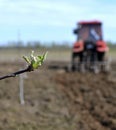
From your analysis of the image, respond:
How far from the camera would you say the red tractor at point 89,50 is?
89.6 feet

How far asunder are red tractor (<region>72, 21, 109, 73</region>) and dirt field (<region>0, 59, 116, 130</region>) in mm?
5234

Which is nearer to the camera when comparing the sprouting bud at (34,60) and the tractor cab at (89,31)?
the sprouting bud at (34,60)

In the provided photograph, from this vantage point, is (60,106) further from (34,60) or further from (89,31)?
(89,31)

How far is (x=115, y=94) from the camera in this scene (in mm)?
18000

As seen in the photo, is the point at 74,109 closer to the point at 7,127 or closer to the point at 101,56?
the point at 7,127

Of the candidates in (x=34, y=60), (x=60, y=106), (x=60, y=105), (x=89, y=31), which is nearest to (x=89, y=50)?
(x=89, y=31)

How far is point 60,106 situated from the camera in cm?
1524

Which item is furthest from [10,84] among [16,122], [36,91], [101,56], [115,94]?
[101,56]

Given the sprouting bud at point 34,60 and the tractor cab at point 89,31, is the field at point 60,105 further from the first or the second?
the sprouting bud at point 34,60

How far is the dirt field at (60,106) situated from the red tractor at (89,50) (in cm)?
523

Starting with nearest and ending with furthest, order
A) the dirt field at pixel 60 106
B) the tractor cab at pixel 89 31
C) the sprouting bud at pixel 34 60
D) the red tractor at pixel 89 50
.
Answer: the sprouting bud at pixel 34 60 → the dirt field at pixel 60 106 → the red tractor at pixel 89 50 → the tractor cab at pixel 89 31

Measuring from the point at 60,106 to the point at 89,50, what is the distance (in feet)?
41.9

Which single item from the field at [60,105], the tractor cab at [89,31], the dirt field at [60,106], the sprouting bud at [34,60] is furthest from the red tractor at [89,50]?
the sprouting bud at [34,60]

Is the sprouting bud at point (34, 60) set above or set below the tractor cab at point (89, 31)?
above
